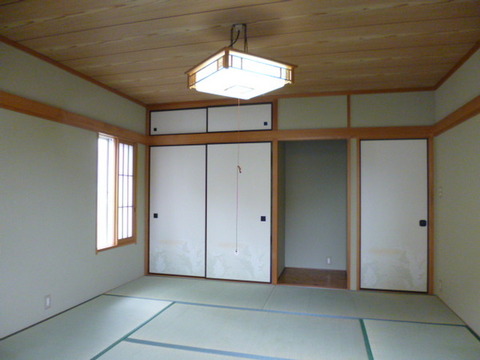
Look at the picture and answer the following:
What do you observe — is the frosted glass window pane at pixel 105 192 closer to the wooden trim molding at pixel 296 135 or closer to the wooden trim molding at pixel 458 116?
the wooden trim molding at pixel 296 135

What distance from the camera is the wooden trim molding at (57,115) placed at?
298cm

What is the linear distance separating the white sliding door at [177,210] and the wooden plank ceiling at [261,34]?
1.44m

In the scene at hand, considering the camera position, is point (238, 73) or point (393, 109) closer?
point (238, 73)

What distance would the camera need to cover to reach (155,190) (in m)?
5.26

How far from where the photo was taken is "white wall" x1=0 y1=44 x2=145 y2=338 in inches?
117

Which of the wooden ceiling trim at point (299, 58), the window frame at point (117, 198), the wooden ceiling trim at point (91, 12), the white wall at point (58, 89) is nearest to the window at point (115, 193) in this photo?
the window frame at point (117, 198)

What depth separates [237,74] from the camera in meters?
2.53

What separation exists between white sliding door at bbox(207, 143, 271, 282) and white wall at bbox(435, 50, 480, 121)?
226 centimetres

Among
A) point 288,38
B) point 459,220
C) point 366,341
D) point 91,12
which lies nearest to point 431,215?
point 459,220

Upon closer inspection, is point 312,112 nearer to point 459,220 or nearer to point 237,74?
point 459,220

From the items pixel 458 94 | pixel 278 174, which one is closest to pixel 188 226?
pixel 278 174

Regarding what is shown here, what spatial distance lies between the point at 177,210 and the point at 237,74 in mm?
3075

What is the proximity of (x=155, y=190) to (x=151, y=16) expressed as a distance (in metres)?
3.09

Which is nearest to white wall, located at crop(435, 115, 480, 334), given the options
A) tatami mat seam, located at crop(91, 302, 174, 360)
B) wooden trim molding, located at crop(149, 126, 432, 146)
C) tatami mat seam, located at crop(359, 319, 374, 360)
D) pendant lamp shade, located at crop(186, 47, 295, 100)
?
wooden trim molding, located at crop(149, 126, 432, 146)
